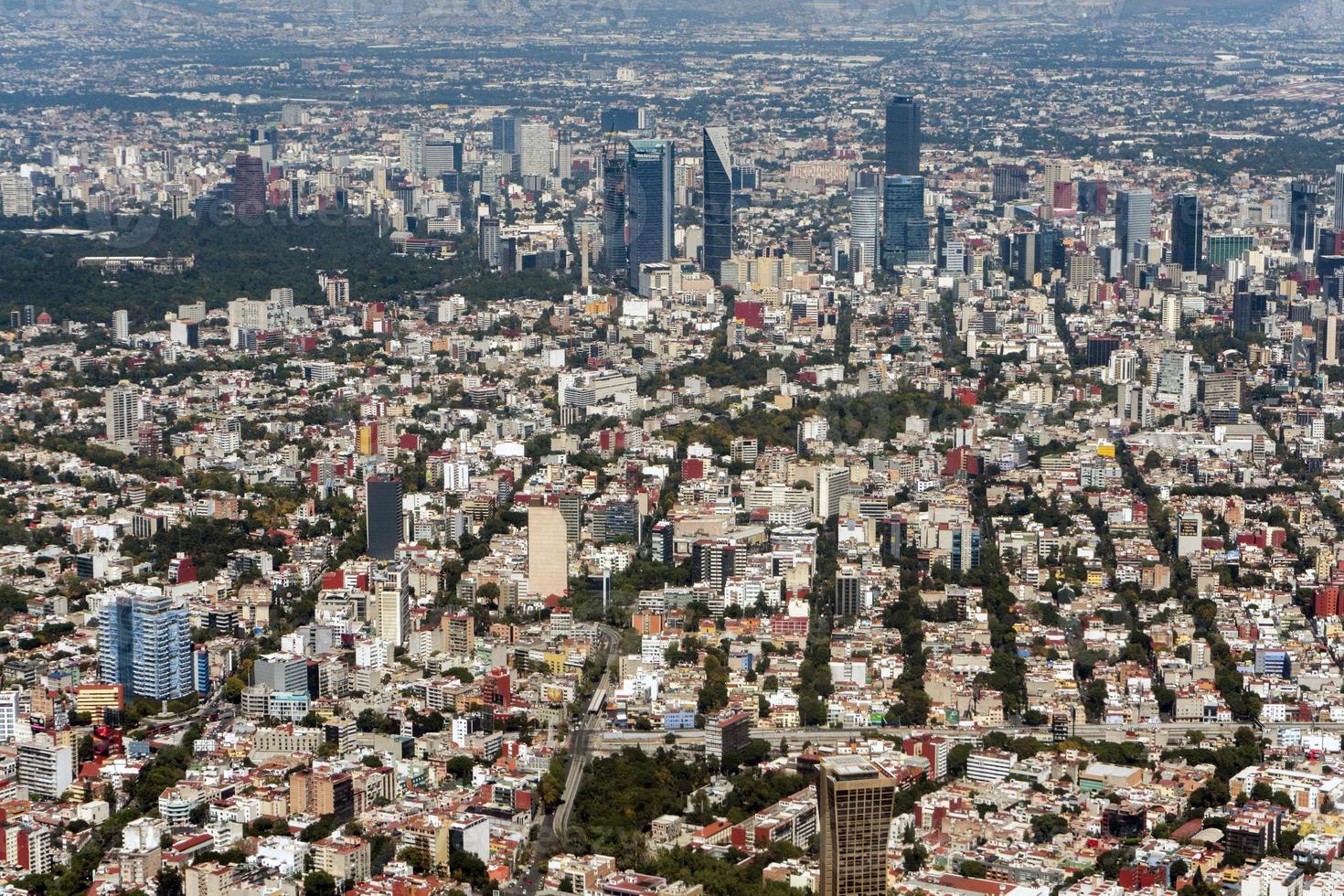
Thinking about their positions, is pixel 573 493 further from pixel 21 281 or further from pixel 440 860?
pixel 21 281

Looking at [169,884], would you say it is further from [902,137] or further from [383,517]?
[902,137]

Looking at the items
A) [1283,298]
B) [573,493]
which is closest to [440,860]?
[573,493]

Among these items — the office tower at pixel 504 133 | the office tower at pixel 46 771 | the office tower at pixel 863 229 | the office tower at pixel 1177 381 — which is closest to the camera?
the office tower at pixel 46 771

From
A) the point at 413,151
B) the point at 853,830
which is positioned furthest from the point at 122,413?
the point at 413,151

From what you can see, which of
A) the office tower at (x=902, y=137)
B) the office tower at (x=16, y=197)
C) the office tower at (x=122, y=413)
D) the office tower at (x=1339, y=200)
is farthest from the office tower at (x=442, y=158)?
the office tower at (x=122, y=413)

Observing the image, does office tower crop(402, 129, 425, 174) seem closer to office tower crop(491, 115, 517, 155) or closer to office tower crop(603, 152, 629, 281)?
office tower crop(491, 115, 517, 155)

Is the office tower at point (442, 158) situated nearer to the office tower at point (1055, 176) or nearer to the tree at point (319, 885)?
the office tower at point (1055, 176)

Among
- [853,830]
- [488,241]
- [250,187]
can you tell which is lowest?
[488,241]
